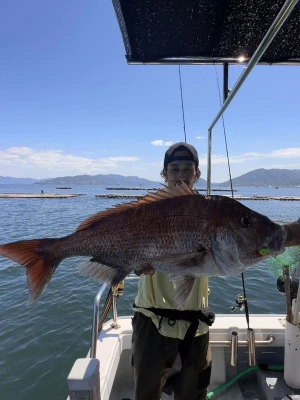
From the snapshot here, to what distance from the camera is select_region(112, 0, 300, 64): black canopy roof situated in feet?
8.29

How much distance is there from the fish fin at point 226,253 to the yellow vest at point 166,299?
29.8 inches

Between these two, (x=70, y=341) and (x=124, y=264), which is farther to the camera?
(x=70, y=341)

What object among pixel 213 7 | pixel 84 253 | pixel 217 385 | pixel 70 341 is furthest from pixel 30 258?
pixel 70 341

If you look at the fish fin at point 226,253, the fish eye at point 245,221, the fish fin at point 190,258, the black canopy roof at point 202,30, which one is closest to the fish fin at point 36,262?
the fish fin at point 190,258

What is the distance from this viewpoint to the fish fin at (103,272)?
83.7 inches

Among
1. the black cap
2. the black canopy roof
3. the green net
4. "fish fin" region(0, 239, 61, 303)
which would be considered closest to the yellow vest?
"fish fin" region(0, 239, 61, 303)

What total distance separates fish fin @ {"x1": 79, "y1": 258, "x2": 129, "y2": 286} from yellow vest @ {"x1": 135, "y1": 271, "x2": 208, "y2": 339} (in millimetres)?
556

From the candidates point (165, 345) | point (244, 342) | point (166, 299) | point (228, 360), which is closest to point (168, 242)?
point (166, 299)

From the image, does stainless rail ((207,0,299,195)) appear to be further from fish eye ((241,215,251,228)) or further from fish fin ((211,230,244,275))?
fish fin ((211,230,244,275))

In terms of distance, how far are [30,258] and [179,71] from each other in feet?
9.55

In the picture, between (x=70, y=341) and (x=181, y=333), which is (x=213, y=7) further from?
(x=70, y=341)

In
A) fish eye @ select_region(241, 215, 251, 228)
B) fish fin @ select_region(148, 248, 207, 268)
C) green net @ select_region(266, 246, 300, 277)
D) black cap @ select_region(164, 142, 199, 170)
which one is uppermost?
black cap @ select_region(164, 142, 199, 170)

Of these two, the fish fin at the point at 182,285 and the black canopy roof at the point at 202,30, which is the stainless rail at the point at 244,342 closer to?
the fish fin at the point at 182,285

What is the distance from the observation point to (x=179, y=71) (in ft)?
12.1
